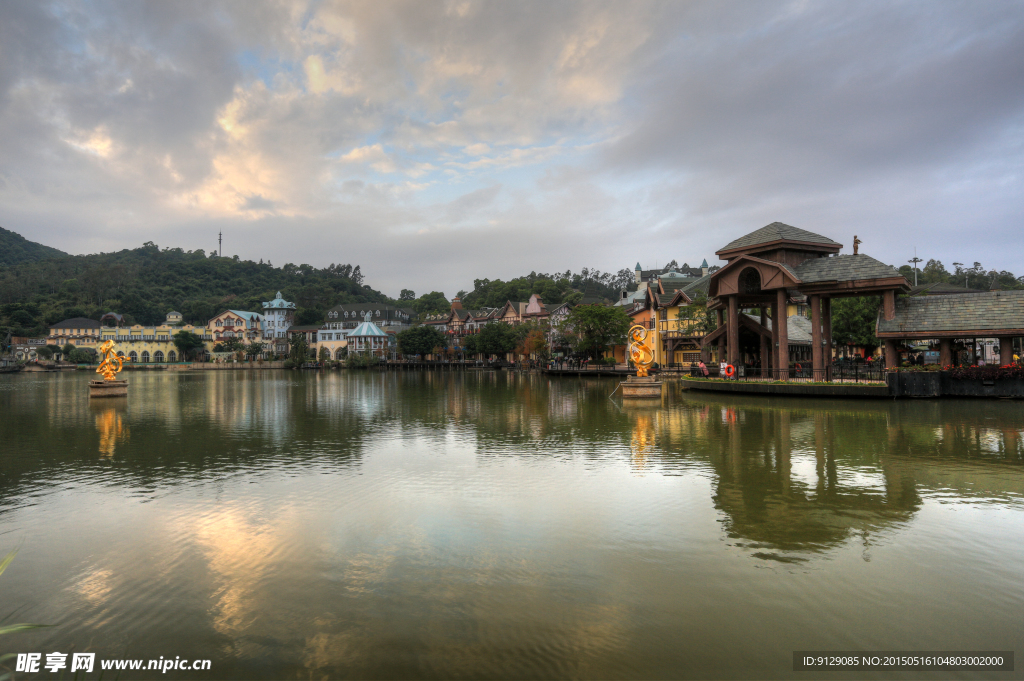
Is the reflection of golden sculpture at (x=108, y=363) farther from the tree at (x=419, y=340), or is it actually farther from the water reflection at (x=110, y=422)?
the tree at (x=419, y=340)

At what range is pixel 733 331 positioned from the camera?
3825 centimetres

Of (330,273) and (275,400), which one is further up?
(330,273)

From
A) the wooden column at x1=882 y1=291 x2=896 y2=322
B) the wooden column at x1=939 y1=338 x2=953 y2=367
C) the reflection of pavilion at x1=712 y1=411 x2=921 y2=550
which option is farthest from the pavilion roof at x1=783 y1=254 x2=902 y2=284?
the reflection of pavilion at x1=712 y1=411 x2=921 y2=550

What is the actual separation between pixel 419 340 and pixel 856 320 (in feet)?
233

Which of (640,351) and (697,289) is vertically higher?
(697,289)

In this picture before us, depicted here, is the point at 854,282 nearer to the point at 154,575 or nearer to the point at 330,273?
the point at 154,575

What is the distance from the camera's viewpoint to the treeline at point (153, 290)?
134 meters

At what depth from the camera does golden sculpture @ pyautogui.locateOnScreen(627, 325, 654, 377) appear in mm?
34656

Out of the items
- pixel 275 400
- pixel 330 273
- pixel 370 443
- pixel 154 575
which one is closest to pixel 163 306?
pixel 330 273

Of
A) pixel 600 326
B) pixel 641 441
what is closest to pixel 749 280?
pixel 641 441

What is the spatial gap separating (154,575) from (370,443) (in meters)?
10.4

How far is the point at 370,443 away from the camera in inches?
693

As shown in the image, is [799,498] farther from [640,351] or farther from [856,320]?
[856,320]

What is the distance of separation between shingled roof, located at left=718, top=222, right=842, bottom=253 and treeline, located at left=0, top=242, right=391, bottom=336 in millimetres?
120687
